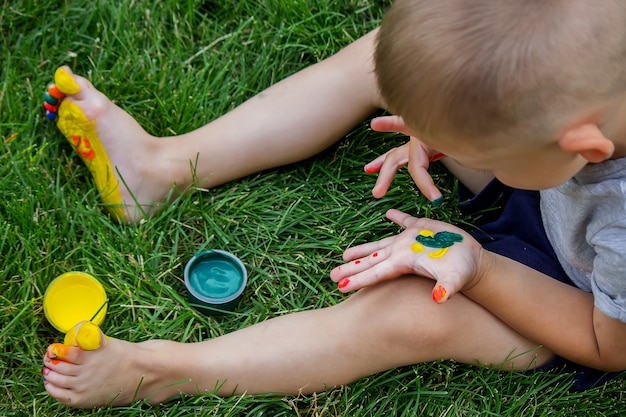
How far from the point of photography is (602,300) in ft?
4.70

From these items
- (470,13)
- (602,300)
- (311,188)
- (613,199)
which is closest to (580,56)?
(470,13)

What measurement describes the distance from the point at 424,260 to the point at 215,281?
52 centimetres

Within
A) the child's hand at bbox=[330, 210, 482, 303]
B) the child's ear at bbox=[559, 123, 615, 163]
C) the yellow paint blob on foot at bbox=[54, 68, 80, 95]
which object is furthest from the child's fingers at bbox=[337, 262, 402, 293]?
the yellow paint blob on foot at bbox=[54, 68, 80, 95]

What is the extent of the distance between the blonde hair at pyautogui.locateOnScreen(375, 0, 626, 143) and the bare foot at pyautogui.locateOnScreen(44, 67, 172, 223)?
0.86 m

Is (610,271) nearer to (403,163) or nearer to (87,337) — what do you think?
(403,163)

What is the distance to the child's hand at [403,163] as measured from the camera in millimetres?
1634

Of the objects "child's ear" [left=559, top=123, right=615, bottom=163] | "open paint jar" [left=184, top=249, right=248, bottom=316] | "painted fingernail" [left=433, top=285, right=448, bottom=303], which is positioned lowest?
"open paint jar" [left=184, top=249, right=248, bottom=316]

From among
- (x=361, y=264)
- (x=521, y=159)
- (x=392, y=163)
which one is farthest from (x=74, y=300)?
(x=521, y=159)

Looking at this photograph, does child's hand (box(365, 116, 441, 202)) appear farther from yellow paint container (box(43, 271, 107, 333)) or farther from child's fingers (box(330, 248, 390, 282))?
yellow paint container (box(43, 271, 107, 333))

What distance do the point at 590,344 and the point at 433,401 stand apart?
33cm

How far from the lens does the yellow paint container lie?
1.69m

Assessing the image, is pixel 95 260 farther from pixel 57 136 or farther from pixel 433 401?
pixel 433 401

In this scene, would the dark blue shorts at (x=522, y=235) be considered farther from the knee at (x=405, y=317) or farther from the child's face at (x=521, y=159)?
the child's face at (x=521, y=159)

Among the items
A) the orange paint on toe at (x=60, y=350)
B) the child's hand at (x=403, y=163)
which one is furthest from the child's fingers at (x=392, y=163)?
the orange paint on toe at (x=60, y=350)
